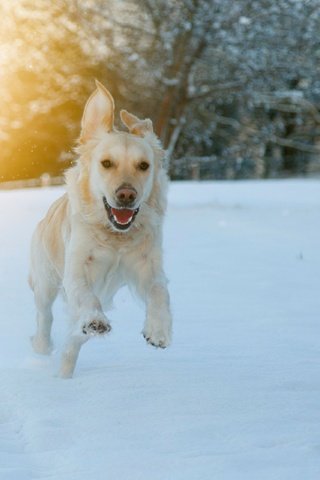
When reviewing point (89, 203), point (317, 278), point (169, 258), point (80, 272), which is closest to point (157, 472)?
point (80, 272)

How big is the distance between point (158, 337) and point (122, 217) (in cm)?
92

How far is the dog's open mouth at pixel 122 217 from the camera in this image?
4828 millimetres

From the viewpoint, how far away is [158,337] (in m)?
4.23

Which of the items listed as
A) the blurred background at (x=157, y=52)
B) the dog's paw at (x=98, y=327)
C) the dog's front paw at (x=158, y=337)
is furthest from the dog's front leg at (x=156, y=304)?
the blurred background at (x=157, y=52)

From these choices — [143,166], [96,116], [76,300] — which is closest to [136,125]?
[96,116]

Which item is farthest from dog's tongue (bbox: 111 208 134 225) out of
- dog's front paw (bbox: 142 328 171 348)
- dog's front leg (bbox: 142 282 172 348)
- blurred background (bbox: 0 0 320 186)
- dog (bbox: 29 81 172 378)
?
blurred background (bbox: 0 0 320 186)

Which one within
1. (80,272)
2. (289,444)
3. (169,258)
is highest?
(80,272)

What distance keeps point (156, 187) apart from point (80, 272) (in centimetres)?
75

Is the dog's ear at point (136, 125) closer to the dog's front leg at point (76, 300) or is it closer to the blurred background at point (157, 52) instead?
the dog's front leg at point (76, 300)

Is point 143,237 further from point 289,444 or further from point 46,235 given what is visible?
point 289,444

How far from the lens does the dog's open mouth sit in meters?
4.83

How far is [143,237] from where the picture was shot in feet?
16.3

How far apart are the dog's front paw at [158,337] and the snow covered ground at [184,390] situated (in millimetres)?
305

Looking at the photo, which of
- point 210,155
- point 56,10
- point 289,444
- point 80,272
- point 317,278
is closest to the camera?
point 289,444
